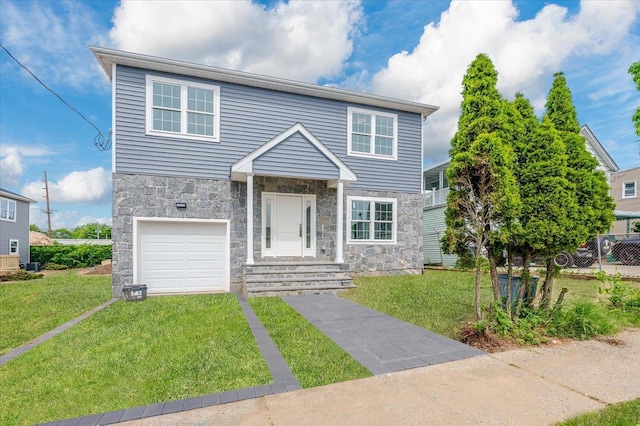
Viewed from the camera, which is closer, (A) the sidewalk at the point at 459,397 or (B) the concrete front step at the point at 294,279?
(A) the sidewalk at the point at 459,397

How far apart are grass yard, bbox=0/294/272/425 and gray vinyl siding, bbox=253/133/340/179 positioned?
472cm

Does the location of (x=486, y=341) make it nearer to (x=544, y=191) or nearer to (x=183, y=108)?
(x=544, y=191)

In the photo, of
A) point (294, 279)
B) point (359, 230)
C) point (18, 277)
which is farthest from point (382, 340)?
point (18, 277)

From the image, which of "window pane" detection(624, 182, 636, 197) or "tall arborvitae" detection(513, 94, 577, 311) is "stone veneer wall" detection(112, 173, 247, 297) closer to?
"tall arborvitae" detection(513, 94, 577, 311)

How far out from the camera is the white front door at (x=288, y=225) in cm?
1030

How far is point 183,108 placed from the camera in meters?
→ 9.24

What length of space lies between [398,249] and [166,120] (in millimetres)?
8959

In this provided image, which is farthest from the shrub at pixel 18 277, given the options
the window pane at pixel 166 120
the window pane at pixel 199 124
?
the window pane at pixel 199 124

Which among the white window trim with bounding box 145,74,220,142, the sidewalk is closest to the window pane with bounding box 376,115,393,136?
the white window trim with bounding box 145,74,220,142

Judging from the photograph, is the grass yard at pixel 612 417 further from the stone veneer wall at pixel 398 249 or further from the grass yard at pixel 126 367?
the stone veneer wall at pixel 398 249

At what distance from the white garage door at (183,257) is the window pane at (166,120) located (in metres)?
2.81

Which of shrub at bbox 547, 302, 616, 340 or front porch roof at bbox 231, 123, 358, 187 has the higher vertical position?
front porch roof at bbox 231, 123, 358, 187

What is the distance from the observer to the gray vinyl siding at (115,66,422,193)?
8797 mm

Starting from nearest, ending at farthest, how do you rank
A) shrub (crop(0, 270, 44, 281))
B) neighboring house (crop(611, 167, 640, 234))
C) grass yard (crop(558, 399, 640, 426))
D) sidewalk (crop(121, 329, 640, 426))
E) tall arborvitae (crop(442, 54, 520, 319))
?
grass yard (crop(558, 399, 640, 426))
sidewalk (crop(121, 329, 640, 426))
tall arborvitae (crop(442, 54, 520, 319))
shrub (crop(0, 270, 44, 281))
neighboring house (crop(611, 167, 640, 234))
